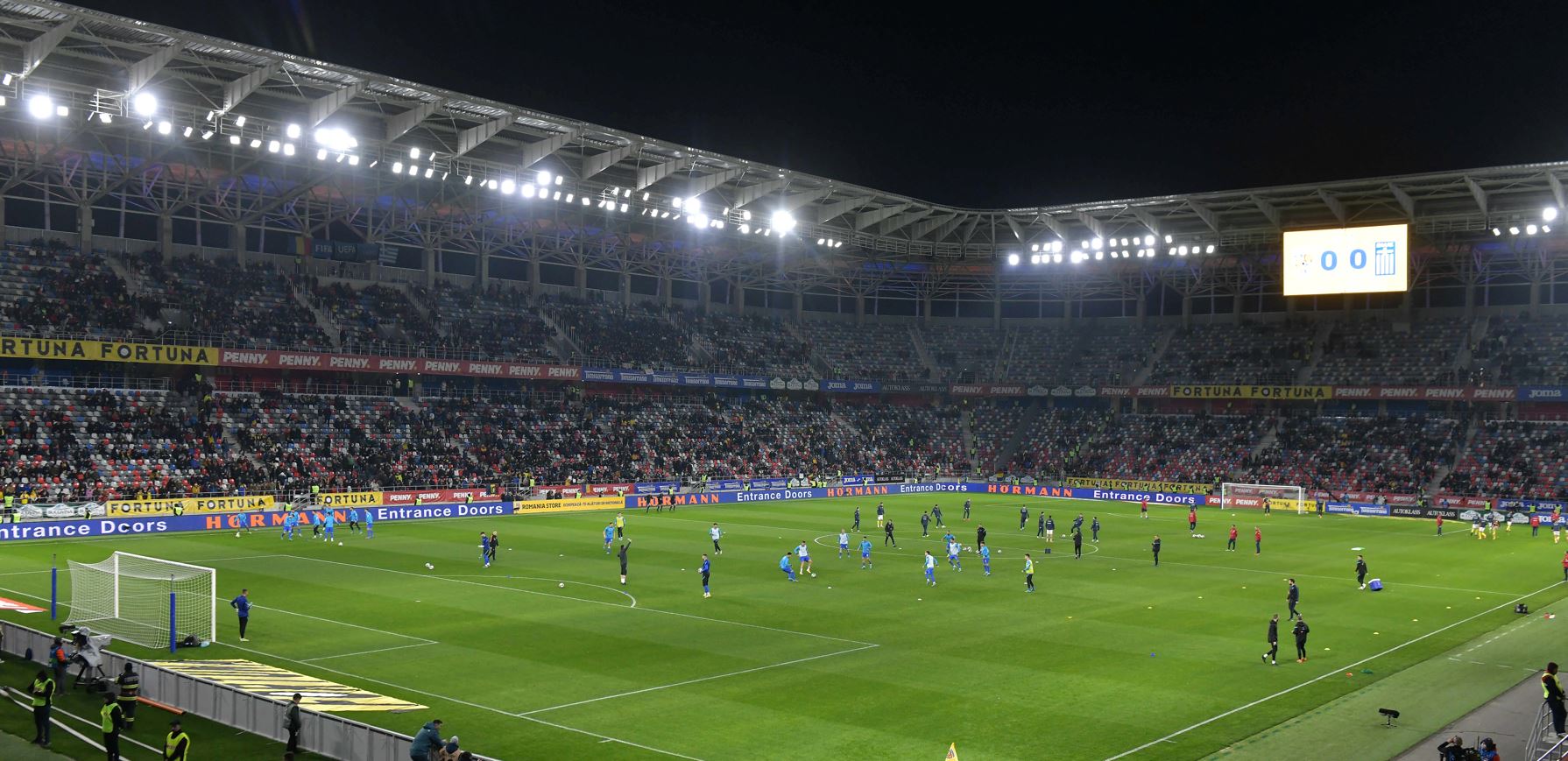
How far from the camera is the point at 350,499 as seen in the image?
6100 centimetres

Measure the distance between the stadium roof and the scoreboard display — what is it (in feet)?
7.74

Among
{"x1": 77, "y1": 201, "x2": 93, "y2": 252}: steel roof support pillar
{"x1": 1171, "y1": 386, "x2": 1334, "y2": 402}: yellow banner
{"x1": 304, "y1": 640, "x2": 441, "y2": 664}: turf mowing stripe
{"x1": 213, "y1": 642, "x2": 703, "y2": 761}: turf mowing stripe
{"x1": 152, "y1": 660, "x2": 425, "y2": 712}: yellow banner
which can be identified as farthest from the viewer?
{"x1": 1171, "y1": 386, "x2": 1334, "y2": 402}: yellow banner

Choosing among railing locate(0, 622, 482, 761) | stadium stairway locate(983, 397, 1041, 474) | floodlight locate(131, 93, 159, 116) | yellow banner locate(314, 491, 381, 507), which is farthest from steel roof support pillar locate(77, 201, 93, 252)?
stadium stairway locate(983, 397, 1041, 474)

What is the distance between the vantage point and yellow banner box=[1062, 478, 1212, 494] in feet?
277

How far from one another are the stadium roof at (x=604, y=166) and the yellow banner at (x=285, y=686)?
102 feet

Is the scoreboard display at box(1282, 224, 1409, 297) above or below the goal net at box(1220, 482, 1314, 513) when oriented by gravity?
above

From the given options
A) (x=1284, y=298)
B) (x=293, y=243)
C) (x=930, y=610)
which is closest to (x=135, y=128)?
(x=293, y=243)

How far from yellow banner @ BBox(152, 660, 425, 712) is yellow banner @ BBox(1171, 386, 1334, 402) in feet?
254

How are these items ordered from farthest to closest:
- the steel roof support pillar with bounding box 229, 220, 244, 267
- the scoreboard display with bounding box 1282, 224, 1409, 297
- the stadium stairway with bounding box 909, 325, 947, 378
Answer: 1. the stadium stairway with bounding box 909, 325, 947, 378
2. the steel roof support pillar with bounding box 229, 220, 244, 267
3. the scoreboard display with bounding box 1282, 224, 1409, 297

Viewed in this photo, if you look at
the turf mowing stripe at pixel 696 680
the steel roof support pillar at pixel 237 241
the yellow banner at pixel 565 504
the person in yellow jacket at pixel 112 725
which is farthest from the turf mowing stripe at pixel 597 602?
the steel roof support pillar at pixel 237 241

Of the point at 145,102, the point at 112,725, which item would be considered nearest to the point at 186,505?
the point at 145,102

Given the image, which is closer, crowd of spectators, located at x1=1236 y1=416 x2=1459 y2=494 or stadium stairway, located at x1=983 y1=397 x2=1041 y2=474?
crowd of spectators, located at x1=1236 y1=416 x2=1459 y2=494

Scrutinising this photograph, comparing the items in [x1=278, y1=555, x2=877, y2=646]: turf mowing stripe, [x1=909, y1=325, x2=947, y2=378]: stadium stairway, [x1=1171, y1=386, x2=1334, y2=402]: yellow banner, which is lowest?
[x1=278, y1=555, x2=877, y2=646]: turf mowing stripe

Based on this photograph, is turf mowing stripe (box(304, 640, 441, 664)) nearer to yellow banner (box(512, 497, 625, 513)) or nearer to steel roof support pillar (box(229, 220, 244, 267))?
yellow banner (box(512, 497, 625, 513))
